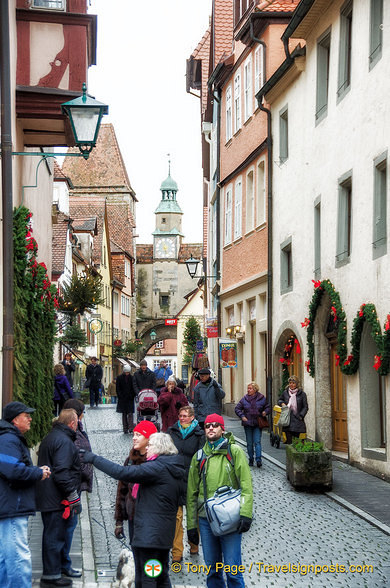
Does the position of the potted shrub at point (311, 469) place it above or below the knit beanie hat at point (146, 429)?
below

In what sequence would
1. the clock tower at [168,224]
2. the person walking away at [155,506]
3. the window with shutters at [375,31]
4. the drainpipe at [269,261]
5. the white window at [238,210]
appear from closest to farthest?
1. the person walking away at [155,506]
2. the window with shutters at [375,31]
3. the drainpipe at [269,261]
4. the white window at [238,210]
5. the clock tower at [168,224]

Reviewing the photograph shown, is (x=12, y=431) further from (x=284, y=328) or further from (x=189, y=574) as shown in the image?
(x=284, y=328)

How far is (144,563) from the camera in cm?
730

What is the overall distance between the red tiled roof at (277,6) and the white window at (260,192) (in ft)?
13.4

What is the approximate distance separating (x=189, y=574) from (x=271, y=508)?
3723mm

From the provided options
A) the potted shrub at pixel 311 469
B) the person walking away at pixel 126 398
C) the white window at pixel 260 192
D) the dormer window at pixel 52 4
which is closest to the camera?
the dormer window at pixel 52 4

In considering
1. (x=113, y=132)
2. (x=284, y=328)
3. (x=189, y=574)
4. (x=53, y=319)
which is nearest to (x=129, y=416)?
(x=284, y=328)

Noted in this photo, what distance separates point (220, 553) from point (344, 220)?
39.2 ft

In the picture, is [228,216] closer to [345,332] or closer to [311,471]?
[345,332]

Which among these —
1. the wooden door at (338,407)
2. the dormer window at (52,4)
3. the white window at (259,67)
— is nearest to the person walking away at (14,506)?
the dormer window at (52,4)

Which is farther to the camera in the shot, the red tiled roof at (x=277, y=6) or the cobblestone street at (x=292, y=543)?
the red tiled roof at (x=277, y=6)

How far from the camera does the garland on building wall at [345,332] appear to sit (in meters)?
15.7

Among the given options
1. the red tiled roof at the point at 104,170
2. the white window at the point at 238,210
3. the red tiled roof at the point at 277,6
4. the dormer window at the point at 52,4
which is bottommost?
the white window at the point at 238,210

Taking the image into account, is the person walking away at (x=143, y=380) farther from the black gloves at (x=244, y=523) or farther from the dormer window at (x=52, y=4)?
the black gloves at (x=244, y=523)
